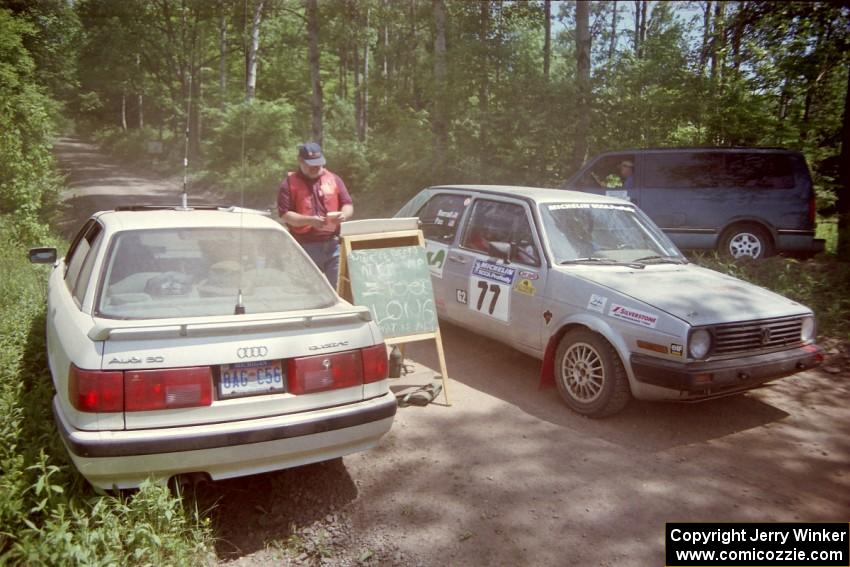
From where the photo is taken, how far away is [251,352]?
10.7ft

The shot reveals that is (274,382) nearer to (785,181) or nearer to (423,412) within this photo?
(423,412)

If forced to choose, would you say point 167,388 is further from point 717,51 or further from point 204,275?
point 717,51

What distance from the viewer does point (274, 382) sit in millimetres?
3354

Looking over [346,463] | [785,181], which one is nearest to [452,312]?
[346,463]

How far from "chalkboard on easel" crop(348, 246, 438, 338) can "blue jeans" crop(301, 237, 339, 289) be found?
108cm

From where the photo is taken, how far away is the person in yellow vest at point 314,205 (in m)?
5.96

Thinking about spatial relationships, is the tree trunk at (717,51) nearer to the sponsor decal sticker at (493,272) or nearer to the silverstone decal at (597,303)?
the sponsor decal sticker at (493,272)

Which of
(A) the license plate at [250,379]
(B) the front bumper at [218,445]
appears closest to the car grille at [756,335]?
(B) the front bumper at [218,445]

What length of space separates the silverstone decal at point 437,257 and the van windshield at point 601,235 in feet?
4.35

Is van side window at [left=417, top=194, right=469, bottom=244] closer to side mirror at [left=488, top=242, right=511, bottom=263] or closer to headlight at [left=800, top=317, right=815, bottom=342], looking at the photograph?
side mirror at [left=488, top=242, right=511, bottom=263]

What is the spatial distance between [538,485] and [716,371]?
63.0 inches

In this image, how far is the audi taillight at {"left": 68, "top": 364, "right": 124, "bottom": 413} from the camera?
296 centimetres

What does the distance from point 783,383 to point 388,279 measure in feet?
13.2

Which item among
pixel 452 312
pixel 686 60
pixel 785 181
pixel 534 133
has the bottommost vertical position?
pixel 452 312
